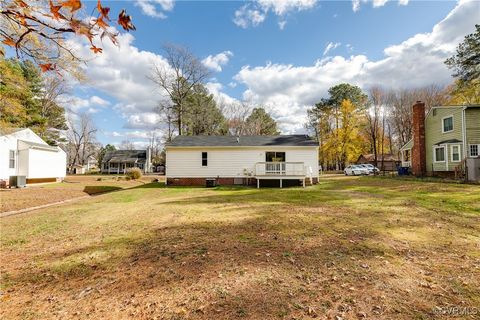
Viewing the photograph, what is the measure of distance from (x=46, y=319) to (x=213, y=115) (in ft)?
131

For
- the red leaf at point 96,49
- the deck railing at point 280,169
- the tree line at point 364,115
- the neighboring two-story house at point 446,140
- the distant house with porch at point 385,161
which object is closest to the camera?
the red leaf at point 96,49

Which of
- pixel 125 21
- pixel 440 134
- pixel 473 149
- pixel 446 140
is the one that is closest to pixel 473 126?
pixel 473 149

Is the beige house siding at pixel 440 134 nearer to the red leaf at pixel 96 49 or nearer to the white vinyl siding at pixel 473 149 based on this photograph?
the white vinyl siding at pixel 473 149

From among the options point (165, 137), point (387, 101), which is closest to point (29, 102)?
point (165, 137)

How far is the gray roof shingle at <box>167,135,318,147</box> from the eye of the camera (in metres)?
20.0

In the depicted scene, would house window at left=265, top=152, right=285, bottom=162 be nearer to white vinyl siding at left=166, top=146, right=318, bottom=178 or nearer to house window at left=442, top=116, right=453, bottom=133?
white vinyl siding at left=166, top=146, right=318, bottom=178

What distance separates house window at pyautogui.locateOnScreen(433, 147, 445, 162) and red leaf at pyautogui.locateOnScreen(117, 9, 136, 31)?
27020 millimetres

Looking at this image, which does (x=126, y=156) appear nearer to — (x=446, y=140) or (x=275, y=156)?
(x=275, y=156)

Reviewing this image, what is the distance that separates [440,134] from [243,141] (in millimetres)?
18046

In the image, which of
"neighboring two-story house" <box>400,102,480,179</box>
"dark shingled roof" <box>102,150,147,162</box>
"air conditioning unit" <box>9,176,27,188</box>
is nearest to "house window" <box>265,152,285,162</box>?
"neighboring two-story house" <box>400,102,480,179</box>

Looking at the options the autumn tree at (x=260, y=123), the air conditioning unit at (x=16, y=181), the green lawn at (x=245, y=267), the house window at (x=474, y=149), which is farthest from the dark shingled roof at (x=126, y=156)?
the house window at (x=474, y=149)

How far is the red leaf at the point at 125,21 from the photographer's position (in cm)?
154

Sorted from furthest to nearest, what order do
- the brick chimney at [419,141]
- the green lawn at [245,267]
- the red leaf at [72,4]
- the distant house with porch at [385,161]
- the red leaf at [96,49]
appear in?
1. the distant house with porch at [385,161]
2. the brick chimney at [419,141]
3. the green lawn at [245,267]
4. the red leaf at [96,49]
5. the red leaf at [72,4]

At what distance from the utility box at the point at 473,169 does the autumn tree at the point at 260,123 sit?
30780 mm
